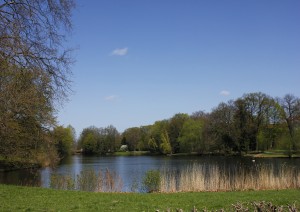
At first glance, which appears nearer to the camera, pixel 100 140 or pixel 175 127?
pixel 175 127

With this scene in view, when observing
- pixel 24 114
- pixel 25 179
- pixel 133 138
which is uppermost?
pixel 24 114

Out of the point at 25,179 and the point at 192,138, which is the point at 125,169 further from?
the point at 192,138

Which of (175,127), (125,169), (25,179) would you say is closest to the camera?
(25,179)

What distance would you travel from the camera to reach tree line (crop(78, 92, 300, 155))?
64.3m

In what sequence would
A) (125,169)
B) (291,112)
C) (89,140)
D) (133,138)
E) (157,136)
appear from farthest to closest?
1. (133,138)
2. (89,140)
3. (157,136)
4. (291,112)
5. (125,169)

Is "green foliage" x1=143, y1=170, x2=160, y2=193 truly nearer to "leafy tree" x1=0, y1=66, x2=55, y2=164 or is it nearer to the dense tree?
"leafy tree" x1=0, y1=66, x2=55, y2=164

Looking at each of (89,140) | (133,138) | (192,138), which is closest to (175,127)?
(192,138)

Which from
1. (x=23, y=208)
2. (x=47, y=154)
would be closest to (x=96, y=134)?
(x=47, y=154)

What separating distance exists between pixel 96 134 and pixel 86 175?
9371 cm

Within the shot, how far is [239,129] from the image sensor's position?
6856 cm

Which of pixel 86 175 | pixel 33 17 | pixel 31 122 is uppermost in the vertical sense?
pixel 33 17

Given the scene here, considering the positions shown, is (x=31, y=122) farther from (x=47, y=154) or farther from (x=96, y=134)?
(x=96, y=134)

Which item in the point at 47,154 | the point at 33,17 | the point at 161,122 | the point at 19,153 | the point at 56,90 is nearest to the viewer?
the point at 33,17

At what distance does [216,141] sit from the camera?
72062 mm
